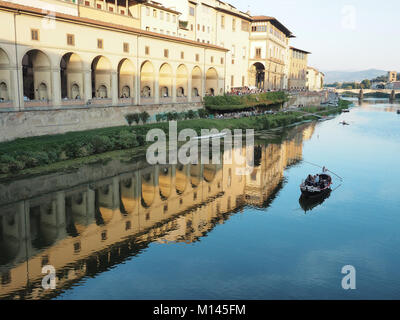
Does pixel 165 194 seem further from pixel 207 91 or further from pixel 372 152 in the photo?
pixel 207 91

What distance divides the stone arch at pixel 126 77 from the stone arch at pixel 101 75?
302cm

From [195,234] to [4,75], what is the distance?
23.9m

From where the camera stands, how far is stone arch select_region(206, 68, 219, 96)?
66.0 m

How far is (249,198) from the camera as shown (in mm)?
30469

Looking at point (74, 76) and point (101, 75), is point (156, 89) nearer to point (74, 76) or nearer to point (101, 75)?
point (101, 75)

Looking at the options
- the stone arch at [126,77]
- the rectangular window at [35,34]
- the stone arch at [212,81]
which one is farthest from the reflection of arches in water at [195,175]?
the stone arch at [212,81]

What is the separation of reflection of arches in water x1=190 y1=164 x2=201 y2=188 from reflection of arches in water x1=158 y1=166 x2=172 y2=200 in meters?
2.00

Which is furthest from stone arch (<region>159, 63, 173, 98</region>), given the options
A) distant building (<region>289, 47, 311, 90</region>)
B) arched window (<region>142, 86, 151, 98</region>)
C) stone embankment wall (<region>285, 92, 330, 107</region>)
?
distant building (<region>289, 47, 311, 90</region>)

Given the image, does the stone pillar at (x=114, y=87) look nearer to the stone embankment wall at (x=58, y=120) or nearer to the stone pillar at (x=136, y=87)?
the stone embankment wall at (x=58, y=120)

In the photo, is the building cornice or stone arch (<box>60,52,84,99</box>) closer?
the building cornice

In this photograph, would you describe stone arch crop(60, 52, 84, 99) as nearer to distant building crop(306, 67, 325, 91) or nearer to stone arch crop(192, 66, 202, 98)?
stone arch crop(192, 66, 202, 98)

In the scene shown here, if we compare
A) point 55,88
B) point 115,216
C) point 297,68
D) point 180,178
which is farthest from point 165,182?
point 297,68

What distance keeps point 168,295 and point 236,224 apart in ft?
30.6
